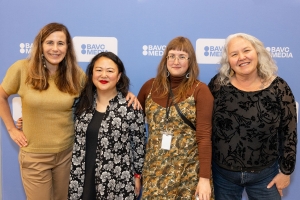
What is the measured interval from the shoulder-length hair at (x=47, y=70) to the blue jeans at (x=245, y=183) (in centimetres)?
103

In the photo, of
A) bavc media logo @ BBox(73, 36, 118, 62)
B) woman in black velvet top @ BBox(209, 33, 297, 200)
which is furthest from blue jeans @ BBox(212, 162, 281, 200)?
bavc media logo @ BBox(73, 36, 118, 62)

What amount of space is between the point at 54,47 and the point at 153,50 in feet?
2.50

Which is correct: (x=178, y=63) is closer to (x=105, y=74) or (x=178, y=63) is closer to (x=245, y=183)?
(x=105, y=74)

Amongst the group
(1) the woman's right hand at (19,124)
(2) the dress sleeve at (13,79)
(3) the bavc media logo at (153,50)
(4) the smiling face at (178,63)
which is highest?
(3) the bavc media logo at (153,50)

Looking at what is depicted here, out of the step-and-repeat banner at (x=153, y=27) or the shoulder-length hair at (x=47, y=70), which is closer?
the shoulder-length hair at (x=47, y=70)

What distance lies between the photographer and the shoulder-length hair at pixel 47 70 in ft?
5.99

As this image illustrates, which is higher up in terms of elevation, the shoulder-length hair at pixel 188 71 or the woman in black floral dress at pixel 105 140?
the shoulder-length hair at pixel 188 71

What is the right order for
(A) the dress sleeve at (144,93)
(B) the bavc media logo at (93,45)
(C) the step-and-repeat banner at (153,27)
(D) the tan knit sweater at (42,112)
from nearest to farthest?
(D) the tan knit sweater at (42,112)
(A) the dress sleeve at (144,93)
(C) the step-and-repeat banner at (153,27)
(B) the bavc media logo at (93,45)

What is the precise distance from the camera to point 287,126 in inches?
68.4

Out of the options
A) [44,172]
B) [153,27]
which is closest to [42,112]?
[44,172]

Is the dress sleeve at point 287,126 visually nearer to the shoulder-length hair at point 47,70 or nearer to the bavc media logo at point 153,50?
the bavc media logo at point 153,50

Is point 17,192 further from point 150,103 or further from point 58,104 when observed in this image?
point 150,103

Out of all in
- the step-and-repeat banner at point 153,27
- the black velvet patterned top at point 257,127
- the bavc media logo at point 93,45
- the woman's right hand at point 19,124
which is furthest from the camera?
the bavc media logo at point 93,45

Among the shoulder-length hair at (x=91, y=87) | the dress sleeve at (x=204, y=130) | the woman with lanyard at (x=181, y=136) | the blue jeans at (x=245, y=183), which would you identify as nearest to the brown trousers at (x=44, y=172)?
the shoulder-length hair at (x=91, y=87)
